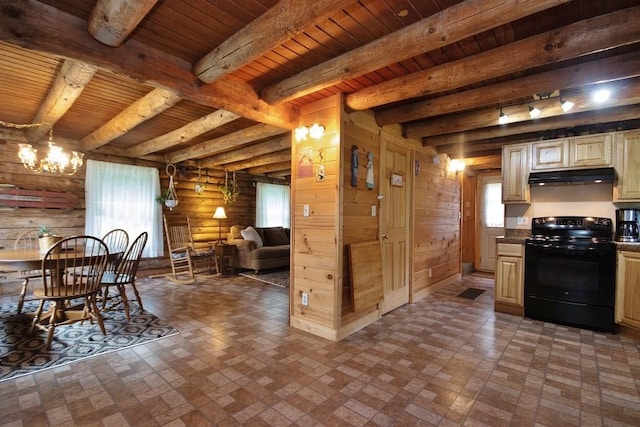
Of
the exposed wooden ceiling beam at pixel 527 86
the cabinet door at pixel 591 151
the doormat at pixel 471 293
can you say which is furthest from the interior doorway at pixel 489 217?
the exposed wooden ceiling beam at pixel 527 86

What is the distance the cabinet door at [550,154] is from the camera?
3.66 metres

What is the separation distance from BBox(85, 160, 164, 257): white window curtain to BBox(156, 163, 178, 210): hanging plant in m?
0.12

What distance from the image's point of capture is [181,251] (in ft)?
19.6

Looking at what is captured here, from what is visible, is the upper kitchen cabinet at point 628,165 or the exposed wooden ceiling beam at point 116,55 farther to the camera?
the upper kitchen cabinet at point 628,165

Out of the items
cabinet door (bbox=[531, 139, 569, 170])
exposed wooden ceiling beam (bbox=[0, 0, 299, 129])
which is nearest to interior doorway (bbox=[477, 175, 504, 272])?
cabinet door (bbox=[531, 139, 569, 170])

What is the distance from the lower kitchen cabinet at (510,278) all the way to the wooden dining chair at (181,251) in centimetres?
468

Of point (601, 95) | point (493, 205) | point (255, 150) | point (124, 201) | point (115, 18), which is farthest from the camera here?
point (493, 205)

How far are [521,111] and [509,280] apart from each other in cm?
193

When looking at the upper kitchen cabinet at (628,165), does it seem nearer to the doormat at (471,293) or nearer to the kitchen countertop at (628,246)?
the kitchen countertop at (628,246)

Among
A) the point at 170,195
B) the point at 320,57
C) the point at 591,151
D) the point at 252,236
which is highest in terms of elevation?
the point at 320,57

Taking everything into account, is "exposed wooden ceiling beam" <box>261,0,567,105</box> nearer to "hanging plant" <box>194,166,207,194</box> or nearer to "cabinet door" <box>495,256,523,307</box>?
"cabinet door" <box>495,256,523,307</box>

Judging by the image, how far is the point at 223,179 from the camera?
725 centimetres

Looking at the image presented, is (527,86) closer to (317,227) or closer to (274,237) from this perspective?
(317,227)

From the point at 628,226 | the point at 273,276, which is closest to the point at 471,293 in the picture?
the point at 628,226
